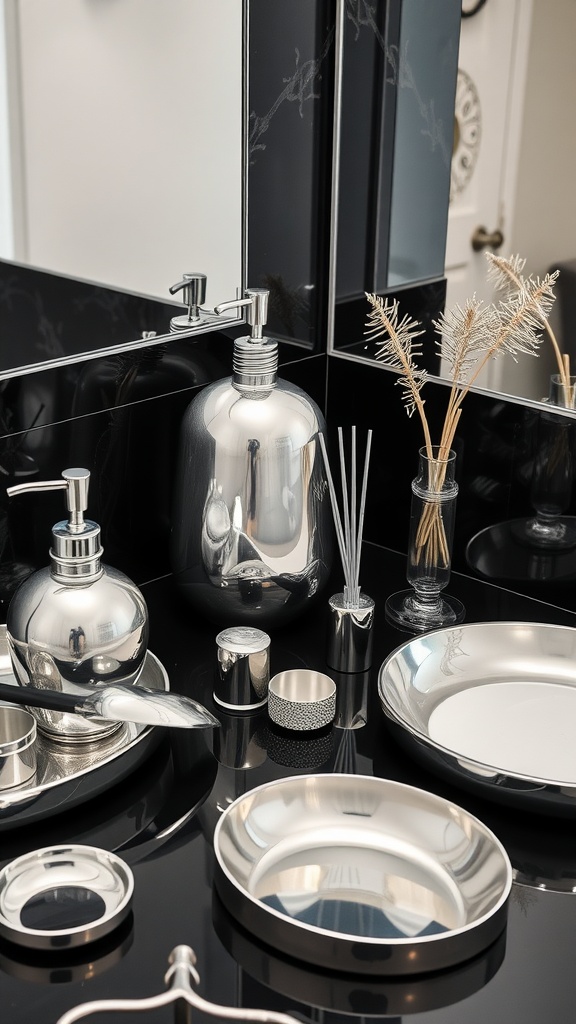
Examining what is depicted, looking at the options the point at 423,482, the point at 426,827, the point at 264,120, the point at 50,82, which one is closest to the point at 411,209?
the point at 264,120

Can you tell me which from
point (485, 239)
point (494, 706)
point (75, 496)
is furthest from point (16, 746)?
point (485, 239)

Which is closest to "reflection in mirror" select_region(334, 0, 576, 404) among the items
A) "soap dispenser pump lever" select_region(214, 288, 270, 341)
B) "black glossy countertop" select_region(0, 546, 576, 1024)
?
"soap dispenser pump lever" select_region(214, 288, 270, 341)

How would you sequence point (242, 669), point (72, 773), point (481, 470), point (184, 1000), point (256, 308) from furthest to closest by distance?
1. point (481, 470)
2. point (256, 308)
3. point (242, 669)
4. point (72, 773)
5. point (184, 1000)

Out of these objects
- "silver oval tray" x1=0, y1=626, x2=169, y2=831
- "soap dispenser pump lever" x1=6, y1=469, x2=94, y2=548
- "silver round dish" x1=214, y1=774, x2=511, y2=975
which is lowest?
"silver round dish" x1=214, y1=774, x2=511, y2=975

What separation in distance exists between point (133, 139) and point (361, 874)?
740 millimetres

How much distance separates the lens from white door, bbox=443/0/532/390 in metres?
1.16

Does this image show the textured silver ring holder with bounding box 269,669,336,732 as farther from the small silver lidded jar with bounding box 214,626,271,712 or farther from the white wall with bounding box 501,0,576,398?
the white wall with bounding box 501,0,576,398

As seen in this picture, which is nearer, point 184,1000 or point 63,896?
point 184,1000

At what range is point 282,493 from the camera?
3.61 feet

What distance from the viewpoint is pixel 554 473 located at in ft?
3.98

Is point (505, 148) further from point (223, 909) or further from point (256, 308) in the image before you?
point (223, 909)

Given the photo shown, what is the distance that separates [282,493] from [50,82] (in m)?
0.44

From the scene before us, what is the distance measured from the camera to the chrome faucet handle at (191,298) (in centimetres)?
122

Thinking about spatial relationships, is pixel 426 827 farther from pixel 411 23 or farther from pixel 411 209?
pixel 411 23
